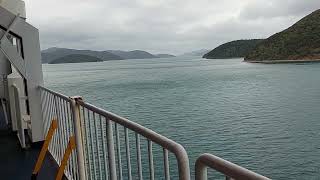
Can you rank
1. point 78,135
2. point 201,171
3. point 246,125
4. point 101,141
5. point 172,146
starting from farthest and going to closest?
point 246,125 → point 78,135 → point 101,141 → point 172,146 → point 201,171

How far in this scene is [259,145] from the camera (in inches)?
885

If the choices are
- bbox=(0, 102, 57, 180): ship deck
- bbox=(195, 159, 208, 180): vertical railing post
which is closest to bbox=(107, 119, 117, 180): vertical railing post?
bbox=(195, 159, 208, 180): vertical railing post

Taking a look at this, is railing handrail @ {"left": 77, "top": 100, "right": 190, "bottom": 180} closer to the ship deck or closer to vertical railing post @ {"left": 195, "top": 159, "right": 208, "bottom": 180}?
vertical railing post @ {"left": 195, "top": 159, "right": 208, "bottom": 180}

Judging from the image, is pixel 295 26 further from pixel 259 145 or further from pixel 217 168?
pixel 217 168

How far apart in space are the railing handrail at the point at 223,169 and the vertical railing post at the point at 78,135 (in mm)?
2369

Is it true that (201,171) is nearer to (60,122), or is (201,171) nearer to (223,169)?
(223,169)

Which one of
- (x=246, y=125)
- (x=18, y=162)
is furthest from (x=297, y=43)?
(x=18, y=162)

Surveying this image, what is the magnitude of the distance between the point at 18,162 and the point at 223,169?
472cm

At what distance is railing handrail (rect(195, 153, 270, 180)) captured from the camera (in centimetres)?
104

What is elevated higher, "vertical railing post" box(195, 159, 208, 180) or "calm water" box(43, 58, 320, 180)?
"vertical railing post" box(195, 159, 208, 180)

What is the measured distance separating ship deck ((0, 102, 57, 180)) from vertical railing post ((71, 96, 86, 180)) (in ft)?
3.66

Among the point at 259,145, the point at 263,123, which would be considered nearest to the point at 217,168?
the point at 259,145

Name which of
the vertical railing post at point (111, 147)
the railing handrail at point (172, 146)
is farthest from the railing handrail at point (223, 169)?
the vertical railing post at point (111, 147)

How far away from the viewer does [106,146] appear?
10.2ft
